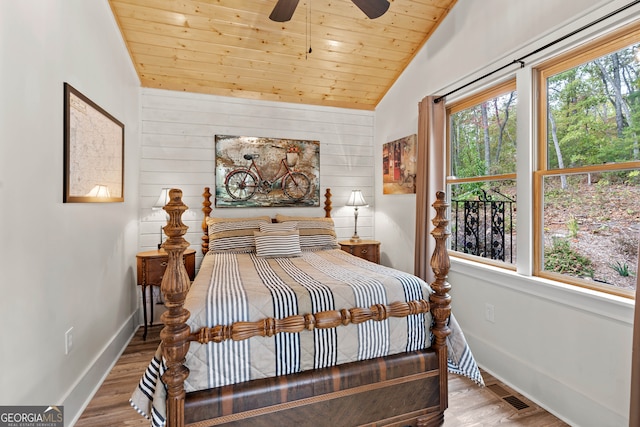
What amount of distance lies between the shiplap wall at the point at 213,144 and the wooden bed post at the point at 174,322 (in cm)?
235

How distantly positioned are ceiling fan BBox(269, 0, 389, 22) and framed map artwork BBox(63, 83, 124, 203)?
4.63ft

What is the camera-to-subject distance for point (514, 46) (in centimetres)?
225

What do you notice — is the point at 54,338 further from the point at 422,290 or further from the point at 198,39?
the point at 198,39

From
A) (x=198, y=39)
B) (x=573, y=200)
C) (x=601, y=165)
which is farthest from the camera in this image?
(x=198, y=39)

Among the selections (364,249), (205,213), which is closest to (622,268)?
(364,249)

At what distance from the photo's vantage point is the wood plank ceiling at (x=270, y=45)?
8.98 ft

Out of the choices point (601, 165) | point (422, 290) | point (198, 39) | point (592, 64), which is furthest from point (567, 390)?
point (198, 39)

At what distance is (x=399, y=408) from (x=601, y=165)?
1.85m

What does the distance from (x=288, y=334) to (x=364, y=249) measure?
7.63ft

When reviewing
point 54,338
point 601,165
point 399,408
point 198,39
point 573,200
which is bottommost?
point 399,408

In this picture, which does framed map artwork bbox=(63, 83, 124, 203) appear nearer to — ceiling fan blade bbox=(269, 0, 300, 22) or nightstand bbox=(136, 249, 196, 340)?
nightstand bbox=(136, 249, 196, 340)

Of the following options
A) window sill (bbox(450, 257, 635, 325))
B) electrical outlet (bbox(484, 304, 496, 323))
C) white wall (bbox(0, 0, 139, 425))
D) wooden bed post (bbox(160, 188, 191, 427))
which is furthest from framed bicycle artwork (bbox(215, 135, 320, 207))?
wooden bed post (bbox(160, 188, 191, 427))

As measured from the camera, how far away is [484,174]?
2.70 meters

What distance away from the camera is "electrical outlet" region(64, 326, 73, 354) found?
1.82m
